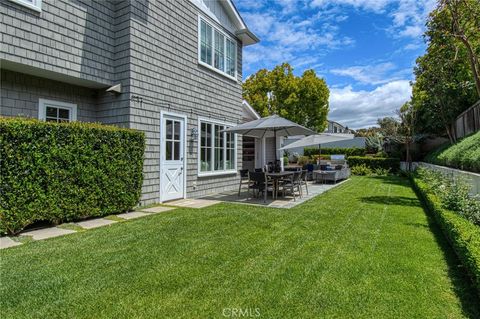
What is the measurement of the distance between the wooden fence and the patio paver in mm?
9951

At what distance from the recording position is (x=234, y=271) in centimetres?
338

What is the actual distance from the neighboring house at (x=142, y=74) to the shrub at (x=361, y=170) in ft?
39.5

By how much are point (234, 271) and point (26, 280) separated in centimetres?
238

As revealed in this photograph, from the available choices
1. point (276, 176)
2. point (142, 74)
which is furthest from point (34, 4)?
point (276, 176)

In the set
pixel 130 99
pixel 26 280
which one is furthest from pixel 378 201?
pixel 26 280

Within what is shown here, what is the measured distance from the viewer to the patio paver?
7641 mm

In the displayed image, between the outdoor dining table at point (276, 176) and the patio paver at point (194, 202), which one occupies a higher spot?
the outdoor dining table at point (276, 176)

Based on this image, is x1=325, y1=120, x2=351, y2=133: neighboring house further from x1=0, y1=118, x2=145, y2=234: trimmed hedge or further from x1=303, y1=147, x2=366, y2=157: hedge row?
x1=0, y1=118, x2=145, y2=234: trimmed hedge

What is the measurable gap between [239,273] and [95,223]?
3.82 metres

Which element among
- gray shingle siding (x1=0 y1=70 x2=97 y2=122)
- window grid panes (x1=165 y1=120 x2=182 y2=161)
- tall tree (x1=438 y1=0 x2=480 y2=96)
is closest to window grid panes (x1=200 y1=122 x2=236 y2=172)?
window grid panes (x1=165 y1=120 x2=182 y2=161)

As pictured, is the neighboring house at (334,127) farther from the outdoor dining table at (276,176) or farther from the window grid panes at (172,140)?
the window grid panes at (172,140)

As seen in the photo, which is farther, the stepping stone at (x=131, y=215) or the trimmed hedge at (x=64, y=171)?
the stepping stone at (x=131, y=215)

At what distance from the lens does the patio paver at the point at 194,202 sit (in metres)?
7.64

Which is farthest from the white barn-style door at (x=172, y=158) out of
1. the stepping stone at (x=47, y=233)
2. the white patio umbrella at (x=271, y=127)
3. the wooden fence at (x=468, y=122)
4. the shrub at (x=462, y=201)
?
A: the wooden fence at (x=468, y=122)
